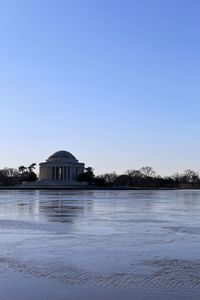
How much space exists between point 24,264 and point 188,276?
13.0 feet

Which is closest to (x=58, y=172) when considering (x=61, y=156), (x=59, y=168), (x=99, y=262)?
(x=59, y=168)

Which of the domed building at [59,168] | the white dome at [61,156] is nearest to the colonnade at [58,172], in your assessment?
the domed building at [59,168]

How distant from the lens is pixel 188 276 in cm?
1041

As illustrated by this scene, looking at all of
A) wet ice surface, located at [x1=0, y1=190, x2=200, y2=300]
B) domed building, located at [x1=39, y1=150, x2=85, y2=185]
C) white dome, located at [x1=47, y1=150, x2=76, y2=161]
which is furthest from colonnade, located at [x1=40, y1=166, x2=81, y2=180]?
wet ice surface, located at [x1=0, y1=190, x2=200, y2=300]

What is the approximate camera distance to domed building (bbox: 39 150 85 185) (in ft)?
579

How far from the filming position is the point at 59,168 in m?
177

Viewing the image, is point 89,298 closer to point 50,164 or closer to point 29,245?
point 29,245

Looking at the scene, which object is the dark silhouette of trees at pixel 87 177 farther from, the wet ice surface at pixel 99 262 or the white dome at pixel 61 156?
the wet ice surface at pixel 99 262

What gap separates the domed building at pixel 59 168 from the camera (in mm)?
176500

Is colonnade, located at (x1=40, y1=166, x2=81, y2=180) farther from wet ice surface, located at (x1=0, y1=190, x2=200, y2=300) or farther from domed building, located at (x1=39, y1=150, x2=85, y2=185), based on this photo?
wet ice surface, located at (x1=0, y1=190, x2=200, y2=300)

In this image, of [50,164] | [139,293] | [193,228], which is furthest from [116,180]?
[139,293]

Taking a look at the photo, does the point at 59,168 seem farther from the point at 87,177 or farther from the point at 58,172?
the point at 87,177

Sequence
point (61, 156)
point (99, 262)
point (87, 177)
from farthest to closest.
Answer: point (61, 156) → point (87, 177) → point (99, 262)

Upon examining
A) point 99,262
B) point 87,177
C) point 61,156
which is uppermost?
point 61,156
